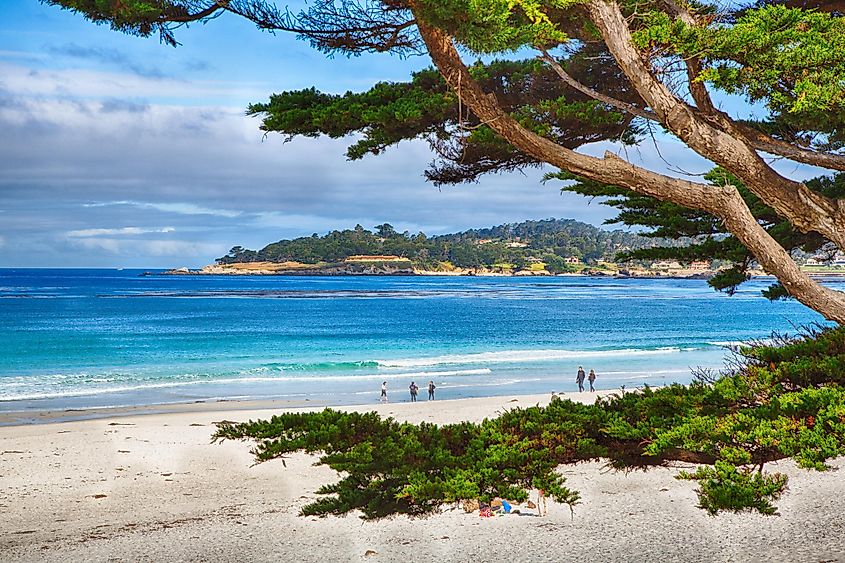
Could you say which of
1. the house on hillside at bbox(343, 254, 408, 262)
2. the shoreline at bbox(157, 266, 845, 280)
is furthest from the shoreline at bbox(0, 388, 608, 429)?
the house on hillside at bbox(343, 254, 408, 262)

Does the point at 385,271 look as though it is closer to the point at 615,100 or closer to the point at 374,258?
the point at 374,258

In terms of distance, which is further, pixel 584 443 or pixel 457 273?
pixel 457 273

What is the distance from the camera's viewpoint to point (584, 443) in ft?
15.4

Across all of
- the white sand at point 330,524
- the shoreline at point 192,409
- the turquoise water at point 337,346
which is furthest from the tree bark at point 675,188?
the shoreline at point 192,409

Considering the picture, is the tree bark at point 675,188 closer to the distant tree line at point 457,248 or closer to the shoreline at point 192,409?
the shoreline at point 192,409

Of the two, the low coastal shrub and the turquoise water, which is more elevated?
the low coastal shrub

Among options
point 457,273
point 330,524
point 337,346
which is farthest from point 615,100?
point 457,273

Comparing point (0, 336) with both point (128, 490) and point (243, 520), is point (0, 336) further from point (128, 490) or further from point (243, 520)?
point (243, 520)

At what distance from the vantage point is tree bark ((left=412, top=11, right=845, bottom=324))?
5.38 m

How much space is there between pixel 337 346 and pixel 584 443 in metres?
27.0

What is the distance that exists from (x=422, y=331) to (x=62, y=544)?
3377 cm

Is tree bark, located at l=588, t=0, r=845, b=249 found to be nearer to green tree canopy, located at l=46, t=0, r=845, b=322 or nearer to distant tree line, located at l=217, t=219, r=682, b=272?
green tree canopy, located at l=46, t=0, r=845, b=322

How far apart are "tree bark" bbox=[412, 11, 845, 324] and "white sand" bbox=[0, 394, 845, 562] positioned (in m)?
1.55

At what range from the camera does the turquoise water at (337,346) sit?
20359mm
